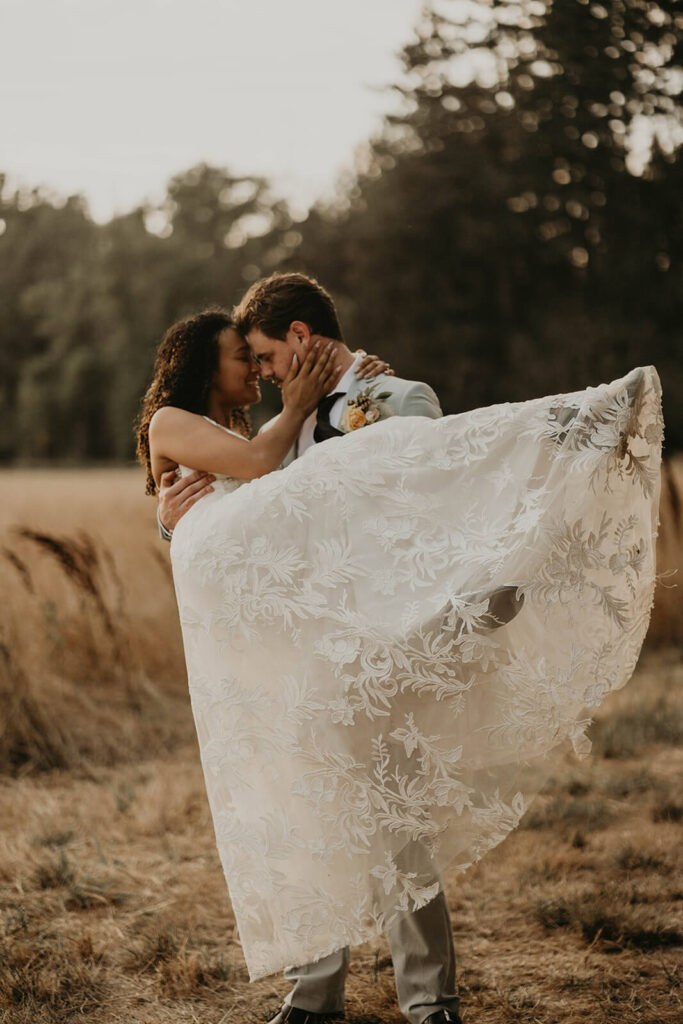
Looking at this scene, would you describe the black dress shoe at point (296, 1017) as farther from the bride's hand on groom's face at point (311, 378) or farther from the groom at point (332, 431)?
the bride's hand on groom's face at point (311, 378)

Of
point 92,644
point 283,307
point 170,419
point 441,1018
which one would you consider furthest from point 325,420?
point 92,644

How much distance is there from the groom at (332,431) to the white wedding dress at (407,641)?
11.9 inches

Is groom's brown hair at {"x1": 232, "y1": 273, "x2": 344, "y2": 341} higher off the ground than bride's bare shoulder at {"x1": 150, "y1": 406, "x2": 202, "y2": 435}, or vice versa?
groom's brown hair at {"x1": 232, "y1": 273, "x2": 344, "y2": 341}

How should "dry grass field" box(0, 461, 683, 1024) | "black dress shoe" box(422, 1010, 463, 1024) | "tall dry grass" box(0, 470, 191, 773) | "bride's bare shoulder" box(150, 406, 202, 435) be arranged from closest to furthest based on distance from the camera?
"black dress shoe" box(422, 1010, 463, 1024)
"bride's bare shoulder" box(150, 406, 202, 435)
"dry grass field" box(0, 461, 683, 1024)
"tall dry grass" box(0, 470, 191, 773)

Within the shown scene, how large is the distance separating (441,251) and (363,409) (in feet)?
64.1

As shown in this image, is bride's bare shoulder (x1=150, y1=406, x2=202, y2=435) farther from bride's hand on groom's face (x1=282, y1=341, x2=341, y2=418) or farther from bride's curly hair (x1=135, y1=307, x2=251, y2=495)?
bride's hand on groom's face (x1=282, y1=341, x2=341, y2=418)

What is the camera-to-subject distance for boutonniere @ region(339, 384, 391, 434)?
3.33 meters

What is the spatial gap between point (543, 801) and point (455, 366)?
1669cm

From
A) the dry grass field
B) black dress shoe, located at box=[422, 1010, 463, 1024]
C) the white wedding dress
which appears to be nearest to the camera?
the white wedding dress

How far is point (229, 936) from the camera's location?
4.14 m

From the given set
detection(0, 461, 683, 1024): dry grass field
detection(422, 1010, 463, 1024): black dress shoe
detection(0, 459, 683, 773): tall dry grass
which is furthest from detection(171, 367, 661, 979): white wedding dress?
detection(0, 459, 683, 773): tall dry grass

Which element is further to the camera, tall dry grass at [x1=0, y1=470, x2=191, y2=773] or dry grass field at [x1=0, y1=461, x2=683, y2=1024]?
tall dry grass at [x1=0, y1=470, x2=191, y2=773]

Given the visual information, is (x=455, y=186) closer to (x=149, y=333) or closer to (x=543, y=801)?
(x=149, y=333)

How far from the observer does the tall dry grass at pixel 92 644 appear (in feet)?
20.4
